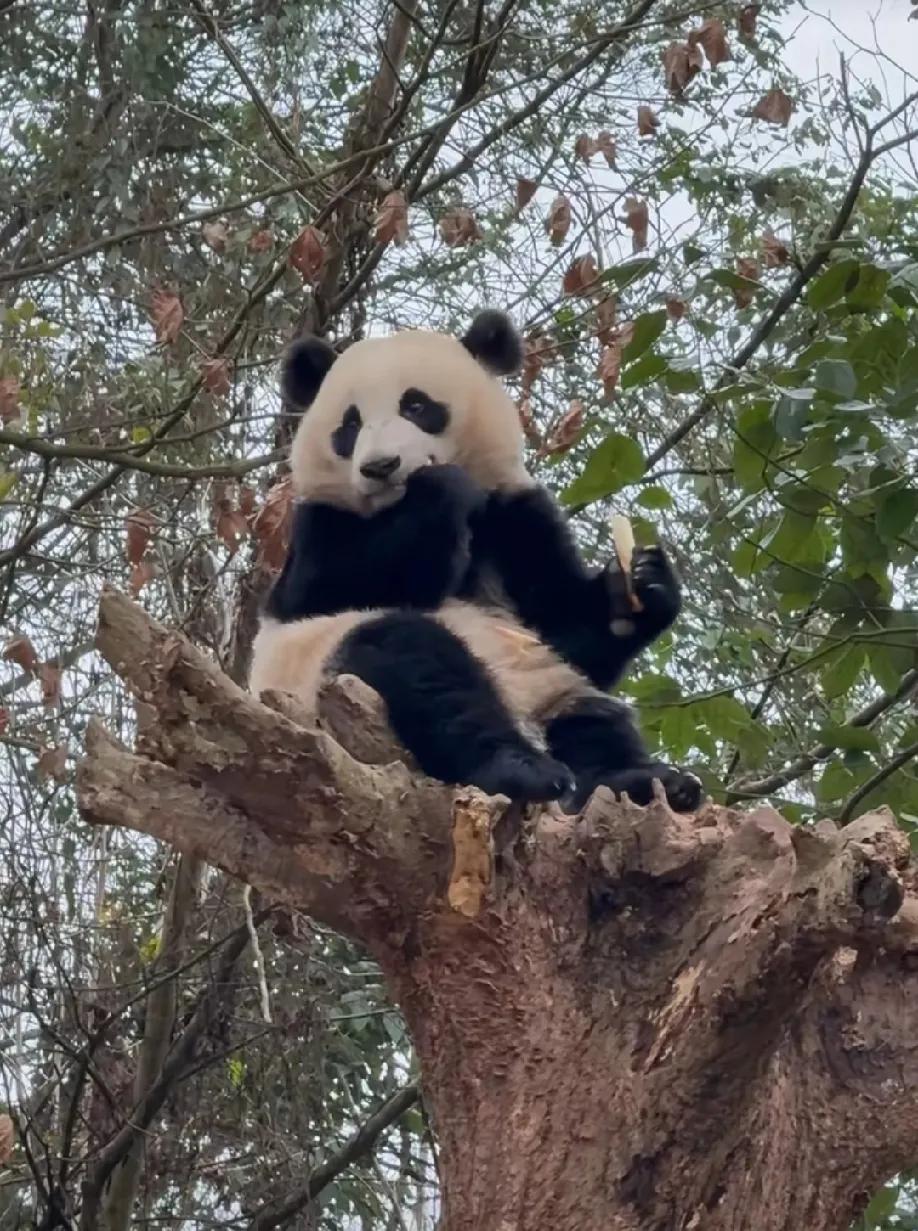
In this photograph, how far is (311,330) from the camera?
5.75 meters

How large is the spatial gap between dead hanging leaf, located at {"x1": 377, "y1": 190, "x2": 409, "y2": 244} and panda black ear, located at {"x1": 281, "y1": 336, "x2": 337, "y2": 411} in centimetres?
76

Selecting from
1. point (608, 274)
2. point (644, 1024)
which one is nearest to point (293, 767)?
point (644, 1024)

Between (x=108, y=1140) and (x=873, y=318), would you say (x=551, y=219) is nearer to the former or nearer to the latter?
(x=873, y=318)

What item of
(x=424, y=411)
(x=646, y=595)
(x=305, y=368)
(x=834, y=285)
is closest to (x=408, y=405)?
(x=424, y=411)

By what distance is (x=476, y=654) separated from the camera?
137 inches

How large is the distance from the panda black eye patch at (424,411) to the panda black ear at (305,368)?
0.29 m

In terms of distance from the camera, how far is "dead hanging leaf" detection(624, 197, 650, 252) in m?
5.31

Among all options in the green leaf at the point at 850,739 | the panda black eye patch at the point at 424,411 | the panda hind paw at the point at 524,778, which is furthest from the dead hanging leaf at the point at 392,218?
the panda hind paw at the point at 524,778

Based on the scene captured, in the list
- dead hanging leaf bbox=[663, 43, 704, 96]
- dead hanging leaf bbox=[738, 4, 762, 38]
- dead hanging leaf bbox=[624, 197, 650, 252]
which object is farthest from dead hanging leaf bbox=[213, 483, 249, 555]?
dead hanging leaf bbox=[738, 4, 762, 38]

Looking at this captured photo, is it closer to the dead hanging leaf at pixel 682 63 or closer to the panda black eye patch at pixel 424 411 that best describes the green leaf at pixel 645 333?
the panda black eye patch at pixel 424 411

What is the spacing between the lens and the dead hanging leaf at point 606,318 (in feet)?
17.6

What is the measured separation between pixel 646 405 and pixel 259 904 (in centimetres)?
269

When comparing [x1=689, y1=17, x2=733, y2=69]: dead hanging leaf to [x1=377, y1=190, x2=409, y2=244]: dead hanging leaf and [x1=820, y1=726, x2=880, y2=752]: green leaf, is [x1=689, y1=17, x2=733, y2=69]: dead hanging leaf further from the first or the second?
[x1=820, y1=726, x2=880, y2=752]: green leaf

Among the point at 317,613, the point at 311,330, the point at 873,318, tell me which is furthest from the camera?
the point at 311,330
